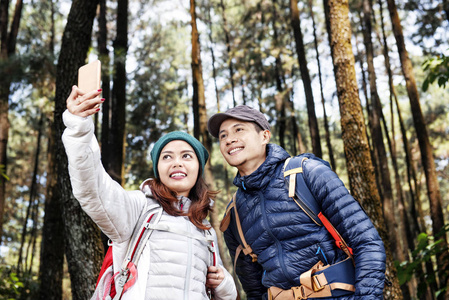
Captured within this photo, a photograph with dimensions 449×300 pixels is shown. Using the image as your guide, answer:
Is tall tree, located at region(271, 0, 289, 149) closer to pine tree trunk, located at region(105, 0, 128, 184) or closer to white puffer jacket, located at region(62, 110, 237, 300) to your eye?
pine tree trunk, located at region(105, 0, 128, 184)

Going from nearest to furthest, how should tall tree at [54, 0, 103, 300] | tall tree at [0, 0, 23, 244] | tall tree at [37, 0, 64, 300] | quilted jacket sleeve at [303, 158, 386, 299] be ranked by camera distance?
quilted jacket sleeve at [303, 158, 386, 299] < tall tree at [54, 0, 103, 300] < tall tree at [37, 0, 64, 300] < tall tree at [0, 0, 23, 244]

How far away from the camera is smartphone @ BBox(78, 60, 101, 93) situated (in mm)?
1904

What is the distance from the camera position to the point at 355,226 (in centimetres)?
252

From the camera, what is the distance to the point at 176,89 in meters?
22.5

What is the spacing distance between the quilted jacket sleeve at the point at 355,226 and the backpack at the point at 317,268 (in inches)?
1.7

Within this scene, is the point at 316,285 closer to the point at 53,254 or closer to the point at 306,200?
the point at 306,200

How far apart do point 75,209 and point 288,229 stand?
11.2 ft

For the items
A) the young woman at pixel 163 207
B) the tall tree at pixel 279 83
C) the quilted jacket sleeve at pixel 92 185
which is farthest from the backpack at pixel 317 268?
the tall tree at pixel 279 83

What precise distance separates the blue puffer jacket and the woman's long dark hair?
0.35 metres

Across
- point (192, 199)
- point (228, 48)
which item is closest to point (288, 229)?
point (192, 199)

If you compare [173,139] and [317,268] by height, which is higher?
[173,139]

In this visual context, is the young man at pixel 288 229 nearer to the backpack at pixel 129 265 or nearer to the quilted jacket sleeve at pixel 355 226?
the quilted jacket sleeve at pixel 355 226

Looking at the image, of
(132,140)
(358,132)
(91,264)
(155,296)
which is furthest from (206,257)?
(132,140)

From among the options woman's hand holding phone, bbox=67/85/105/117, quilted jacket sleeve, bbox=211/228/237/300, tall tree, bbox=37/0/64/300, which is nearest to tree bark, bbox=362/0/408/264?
tall tree, bbox=37/0/64/300
